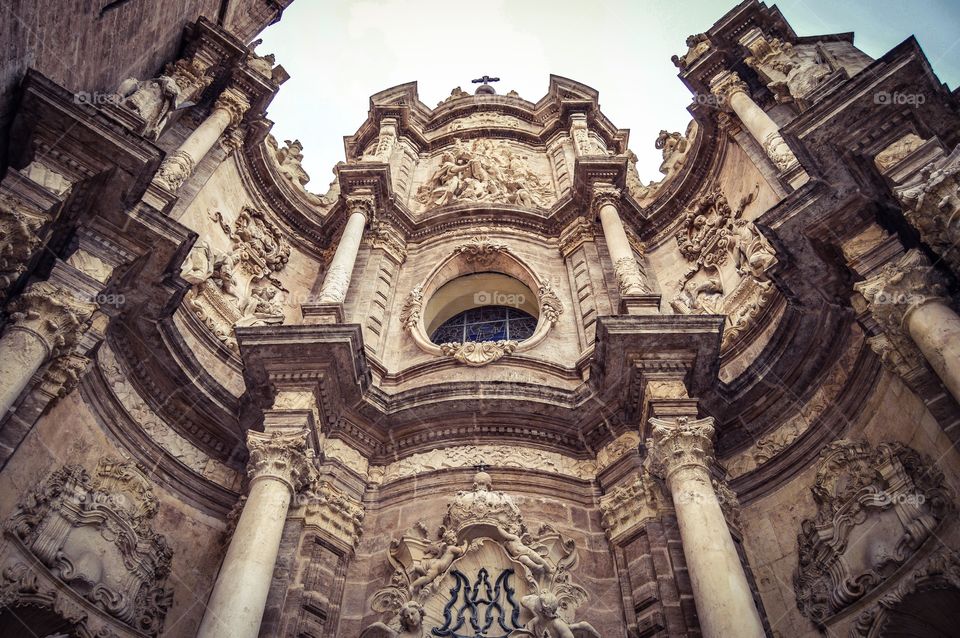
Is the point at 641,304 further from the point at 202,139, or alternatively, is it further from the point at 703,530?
the point at 202,139

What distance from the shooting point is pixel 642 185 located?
17.6 metres

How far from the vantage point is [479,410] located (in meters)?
10.4

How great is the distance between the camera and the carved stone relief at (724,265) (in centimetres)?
1164

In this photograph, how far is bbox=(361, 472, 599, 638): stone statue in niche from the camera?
805cm

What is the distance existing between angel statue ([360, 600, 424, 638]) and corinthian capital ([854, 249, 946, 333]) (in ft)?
19.1

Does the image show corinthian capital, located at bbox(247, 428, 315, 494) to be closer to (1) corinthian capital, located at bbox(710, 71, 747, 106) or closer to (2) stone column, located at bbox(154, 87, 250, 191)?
(2) stone column, located at bbox(154, 87, 250, 191)

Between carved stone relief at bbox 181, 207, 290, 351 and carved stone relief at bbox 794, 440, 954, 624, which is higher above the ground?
carved stone relief at bbox 181, 207, 290, 351

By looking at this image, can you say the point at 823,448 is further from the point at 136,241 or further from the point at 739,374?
the point at 136,241

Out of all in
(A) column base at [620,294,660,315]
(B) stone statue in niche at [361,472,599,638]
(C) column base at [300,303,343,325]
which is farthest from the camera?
(C) column base at [300,303,343,325]

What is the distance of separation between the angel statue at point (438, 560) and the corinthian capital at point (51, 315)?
4538 millimetres

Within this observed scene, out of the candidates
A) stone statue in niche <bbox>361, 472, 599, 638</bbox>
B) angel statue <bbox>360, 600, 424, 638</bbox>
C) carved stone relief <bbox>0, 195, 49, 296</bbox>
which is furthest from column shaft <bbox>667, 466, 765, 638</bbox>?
carved stone relief <bbox>0, 195, 49, 296</bbox>

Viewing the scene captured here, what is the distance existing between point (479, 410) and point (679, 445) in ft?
9.54

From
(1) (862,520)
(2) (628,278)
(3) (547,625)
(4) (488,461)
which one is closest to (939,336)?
(1) (862,520)

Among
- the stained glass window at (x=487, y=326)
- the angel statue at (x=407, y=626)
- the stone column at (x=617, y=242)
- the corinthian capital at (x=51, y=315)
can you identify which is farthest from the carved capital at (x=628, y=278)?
the corinthian capital at (x=51, y=315)
